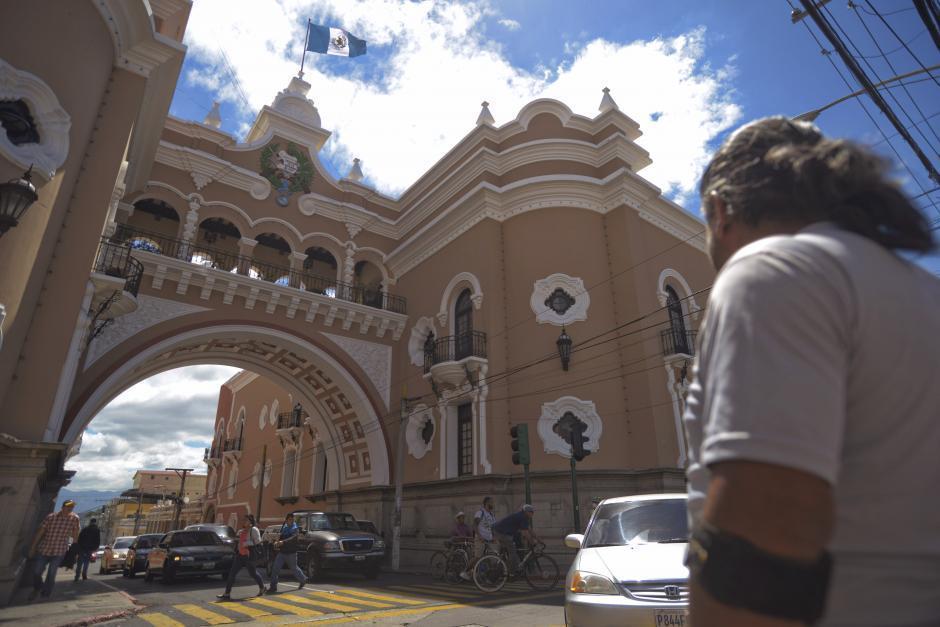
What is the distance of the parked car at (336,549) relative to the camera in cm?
1241

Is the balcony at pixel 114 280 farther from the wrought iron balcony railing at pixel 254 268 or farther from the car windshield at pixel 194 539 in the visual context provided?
the car windshield at pixel 194 539

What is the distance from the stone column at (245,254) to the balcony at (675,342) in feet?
42.0

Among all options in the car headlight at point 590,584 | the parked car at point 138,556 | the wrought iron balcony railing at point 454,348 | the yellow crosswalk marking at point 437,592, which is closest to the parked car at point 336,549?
the yellow crosswalk marking at point 437,592

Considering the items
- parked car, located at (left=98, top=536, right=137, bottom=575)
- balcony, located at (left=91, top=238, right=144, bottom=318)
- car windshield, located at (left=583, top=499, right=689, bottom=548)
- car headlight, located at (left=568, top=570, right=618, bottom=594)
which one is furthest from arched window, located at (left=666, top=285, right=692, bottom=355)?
parked car, located at (left=98, top=536, right=137, bottom=575)

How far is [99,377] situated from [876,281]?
16.5 metres

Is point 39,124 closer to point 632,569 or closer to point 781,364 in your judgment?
point 632,569

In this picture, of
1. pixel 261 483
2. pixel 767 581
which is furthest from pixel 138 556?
pixel 767 581

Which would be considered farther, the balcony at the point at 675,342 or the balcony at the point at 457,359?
the balcony at the point at 457,359

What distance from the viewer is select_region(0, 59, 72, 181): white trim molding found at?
782cm

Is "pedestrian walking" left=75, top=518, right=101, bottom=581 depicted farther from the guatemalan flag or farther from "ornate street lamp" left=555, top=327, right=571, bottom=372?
the guatemalan flag

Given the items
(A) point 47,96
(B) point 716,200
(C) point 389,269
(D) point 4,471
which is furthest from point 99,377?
(B) point 716,200

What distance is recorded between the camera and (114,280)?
39.2 feet

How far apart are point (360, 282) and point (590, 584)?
19042 millimetres

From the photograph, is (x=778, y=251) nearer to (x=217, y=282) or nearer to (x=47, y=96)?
(x=47, y=96)
